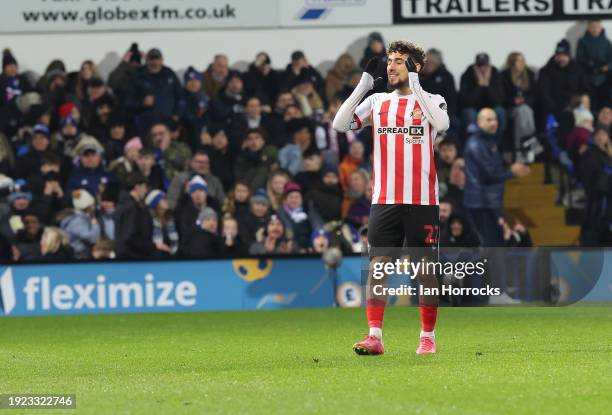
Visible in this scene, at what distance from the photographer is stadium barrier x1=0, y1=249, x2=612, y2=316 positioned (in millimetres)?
17594

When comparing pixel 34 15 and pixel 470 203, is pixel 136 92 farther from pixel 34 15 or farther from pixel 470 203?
pixel 470 203

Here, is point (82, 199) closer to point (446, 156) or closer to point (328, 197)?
point (328, 197)

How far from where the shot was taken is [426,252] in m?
10.3

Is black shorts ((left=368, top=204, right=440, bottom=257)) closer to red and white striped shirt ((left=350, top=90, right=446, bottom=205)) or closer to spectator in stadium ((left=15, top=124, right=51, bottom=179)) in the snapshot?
red and white striped shirt ((left=350, top=90, right=446, bottom=205))

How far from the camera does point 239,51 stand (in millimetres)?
21844

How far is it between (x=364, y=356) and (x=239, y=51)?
1208cm

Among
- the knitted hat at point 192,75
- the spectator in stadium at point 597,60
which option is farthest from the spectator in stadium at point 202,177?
the spectator in stadium at point 597,60

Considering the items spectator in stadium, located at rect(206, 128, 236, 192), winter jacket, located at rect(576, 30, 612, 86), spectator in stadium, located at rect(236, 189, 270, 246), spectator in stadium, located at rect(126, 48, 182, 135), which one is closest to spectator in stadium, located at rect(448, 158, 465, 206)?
spectator in stadium, located at rect(236, 189, 270, 246)

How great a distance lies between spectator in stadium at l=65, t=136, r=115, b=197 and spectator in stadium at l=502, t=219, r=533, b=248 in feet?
16.9

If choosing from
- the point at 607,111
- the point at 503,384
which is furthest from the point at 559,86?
the point at 503,384

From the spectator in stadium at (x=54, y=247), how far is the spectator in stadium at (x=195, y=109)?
9.38 feet

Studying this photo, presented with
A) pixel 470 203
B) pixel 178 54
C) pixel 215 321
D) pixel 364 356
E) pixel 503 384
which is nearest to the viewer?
pixel 503 384

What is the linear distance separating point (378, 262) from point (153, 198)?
869 cm

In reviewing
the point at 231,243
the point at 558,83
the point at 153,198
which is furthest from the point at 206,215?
the point at 558,83
